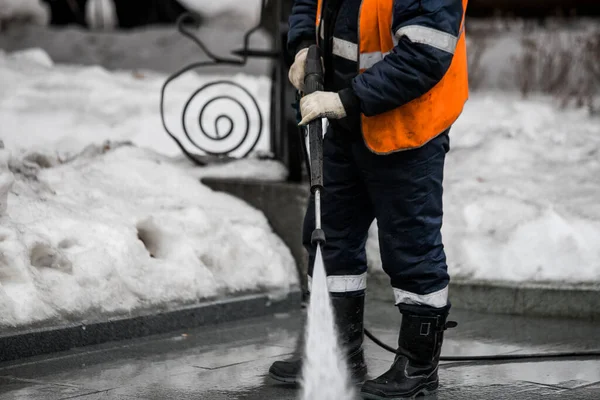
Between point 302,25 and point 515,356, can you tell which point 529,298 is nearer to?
point 515,356

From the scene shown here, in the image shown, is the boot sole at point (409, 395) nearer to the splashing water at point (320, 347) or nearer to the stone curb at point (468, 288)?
A: the splashing water at point (320, 347)

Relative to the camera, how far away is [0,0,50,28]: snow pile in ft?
46.0

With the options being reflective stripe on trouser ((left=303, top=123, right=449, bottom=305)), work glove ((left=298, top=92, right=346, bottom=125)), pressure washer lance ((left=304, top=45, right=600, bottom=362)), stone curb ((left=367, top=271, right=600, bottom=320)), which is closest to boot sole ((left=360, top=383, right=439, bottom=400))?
reflective stripe on trouser ((left=303, top=123, right=449, bottom=305))

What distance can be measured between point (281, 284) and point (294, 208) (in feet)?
1.79

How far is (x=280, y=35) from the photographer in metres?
6.06

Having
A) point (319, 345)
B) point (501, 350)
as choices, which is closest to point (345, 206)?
point (319, 345)

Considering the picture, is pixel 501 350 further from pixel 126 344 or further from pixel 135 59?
pixel 135 59

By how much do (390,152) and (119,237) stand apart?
74.2 inches

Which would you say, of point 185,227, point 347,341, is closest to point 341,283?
point 347,341

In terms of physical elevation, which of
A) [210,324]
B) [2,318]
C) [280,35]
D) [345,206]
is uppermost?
[280,35]

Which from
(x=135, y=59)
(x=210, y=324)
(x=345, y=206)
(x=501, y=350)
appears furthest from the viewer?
(x=135, y=59)

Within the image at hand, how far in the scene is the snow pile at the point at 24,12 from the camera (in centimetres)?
1401

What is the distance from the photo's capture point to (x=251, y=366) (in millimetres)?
4441

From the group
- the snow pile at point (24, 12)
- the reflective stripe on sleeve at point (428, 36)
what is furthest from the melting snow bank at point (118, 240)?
the snow pile at point (24, 12)
